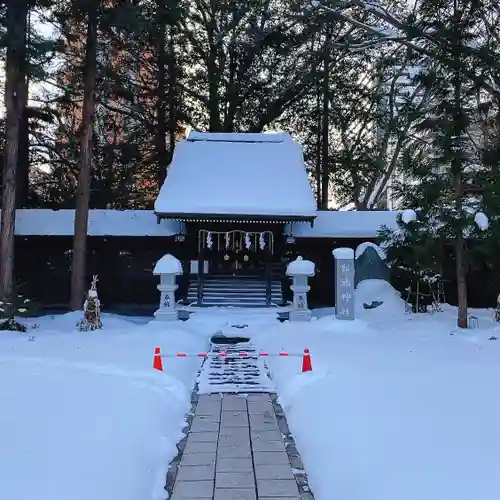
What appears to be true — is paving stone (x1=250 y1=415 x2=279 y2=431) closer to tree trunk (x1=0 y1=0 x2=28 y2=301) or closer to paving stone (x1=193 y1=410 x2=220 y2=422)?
paving stone (x1=193 y1=410 x2=220 y2=422)

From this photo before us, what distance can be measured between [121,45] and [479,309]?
14.4 m

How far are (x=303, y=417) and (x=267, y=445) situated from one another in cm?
71

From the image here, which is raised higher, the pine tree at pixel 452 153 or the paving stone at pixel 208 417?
the pine tree at pixel 452 153

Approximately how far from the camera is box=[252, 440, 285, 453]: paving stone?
5168 mm

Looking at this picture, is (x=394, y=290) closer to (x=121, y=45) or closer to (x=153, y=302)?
(x=153, y=302)

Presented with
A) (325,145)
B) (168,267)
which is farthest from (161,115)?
(168,267)

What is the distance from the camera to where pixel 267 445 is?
17.3ft

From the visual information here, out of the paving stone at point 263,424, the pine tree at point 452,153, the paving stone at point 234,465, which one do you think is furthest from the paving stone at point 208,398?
the pine tree at point 452,153

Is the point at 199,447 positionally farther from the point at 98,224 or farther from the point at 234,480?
the point at 98,224

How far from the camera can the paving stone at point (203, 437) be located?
17.8 ft

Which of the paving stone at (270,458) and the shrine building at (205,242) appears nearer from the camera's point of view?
the paving stone at (270,458)

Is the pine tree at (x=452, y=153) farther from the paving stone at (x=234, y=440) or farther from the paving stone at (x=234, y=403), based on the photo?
the paving stone at (x=234, y=440)

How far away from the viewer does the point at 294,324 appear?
44.0ft

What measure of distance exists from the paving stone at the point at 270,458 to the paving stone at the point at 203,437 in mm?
608
